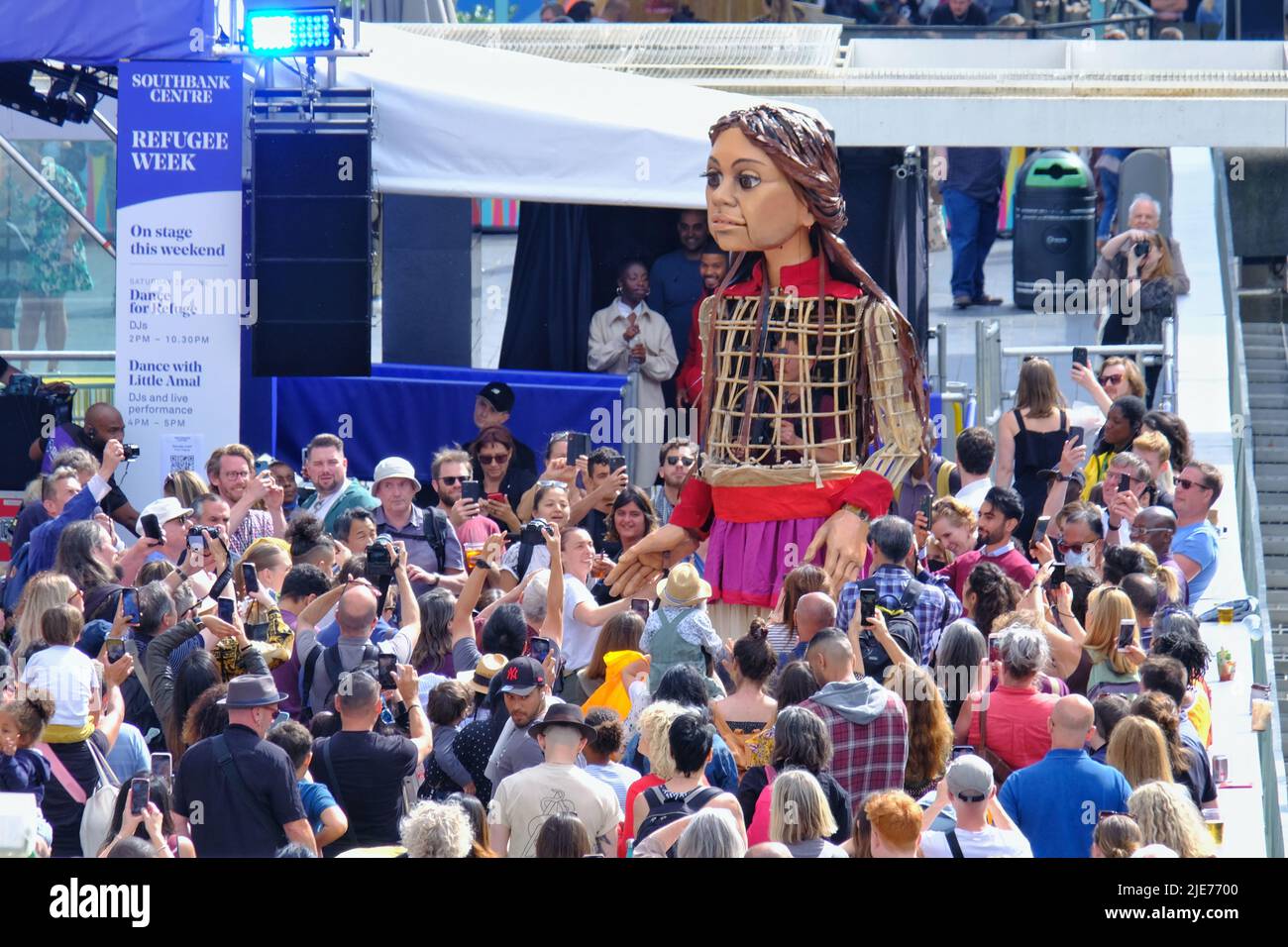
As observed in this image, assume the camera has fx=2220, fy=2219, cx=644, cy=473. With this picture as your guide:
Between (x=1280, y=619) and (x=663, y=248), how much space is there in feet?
15.3

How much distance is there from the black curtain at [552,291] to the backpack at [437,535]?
4.39 m

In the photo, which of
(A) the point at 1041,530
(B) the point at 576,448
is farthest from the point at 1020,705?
(B) the point at 576,448

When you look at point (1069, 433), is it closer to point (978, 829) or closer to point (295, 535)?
point (295, 535)

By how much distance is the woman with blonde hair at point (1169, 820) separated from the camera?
5.85 metres

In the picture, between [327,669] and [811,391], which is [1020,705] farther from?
[327,669]

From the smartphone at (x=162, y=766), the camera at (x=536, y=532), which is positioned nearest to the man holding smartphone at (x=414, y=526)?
the camera at (x=536, y=532)

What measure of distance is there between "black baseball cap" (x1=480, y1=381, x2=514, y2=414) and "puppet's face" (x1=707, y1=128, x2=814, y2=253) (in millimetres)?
4258

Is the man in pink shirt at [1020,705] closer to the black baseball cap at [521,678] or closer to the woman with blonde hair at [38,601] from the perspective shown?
the black baseball cap at [521,678]

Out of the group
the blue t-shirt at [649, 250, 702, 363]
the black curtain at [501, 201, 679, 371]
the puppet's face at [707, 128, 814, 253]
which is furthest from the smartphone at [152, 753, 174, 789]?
the black curtain at [501, 201, 679, 371]

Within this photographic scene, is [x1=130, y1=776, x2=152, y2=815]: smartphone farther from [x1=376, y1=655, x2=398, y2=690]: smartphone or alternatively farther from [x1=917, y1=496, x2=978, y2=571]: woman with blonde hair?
[x1=917, y1=496, x2=978, y2=571]: woman with blonde hair

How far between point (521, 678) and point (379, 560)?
1.67 meters

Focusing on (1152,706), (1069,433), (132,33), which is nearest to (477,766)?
(1152,706)

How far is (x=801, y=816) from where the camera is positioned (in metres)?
6.09

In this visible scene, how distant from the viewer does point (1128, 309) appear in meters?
13.9
